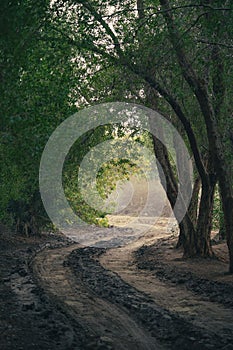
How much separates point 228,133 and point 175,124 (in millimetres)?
3496

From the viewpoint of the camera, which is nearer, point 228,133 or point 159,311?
point 159,311

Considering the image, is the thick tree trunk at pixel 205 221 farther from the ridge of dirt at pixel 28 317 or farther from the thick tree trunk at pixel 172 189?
the ridge of dirt at pixel 28 317

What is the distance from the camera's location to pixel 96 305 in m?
13.6

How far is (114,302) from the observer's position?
1393cm

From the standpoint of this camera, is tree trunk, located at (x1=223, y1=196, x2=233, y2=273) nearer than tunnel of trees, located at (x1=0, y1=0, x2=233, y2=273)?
No

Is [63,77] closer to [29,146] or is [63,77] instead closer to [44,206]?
[29,146]

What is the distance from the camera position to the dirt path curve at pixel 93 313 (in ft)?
32.3

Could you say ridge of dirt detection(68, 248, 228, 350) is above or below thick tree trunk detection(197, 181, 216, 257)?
below

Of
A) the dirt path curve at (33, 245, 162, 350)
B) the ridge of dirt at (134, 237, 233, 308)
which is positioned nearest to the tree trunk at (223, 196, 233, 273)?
the ridge of dirt at (134, 237, 233, 308)

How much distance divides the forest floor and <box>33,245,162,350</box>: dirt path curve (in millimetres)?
19

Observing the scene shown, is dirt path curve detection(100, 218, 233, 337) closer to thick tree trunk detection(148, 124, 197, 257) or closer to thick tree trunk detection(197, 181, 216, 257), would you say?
thick tree trunk detection(148, 124, 197, 257)

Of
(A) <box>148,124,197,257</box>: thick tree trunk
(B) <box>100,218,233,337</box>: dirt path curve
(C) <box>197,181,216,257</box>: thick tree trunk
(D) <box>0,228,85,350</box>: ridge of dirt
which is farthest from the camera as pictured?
(A) <box>148,124,197,257</box>: thick tree trunk

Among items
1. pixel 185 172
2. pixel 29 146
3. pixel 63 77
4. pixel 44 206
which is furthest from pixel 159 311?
pixel 44 206

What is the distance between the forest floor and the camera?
32.6 feet
